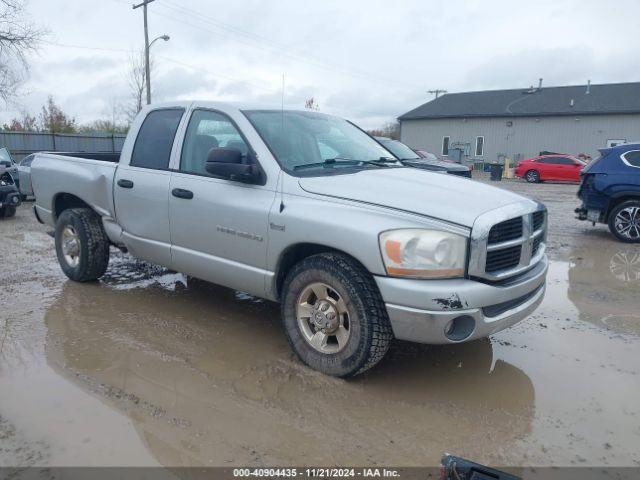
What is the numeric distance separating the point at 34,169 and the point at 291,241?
4208 millimetres

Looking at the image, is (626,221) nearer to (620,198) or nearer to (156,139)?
(620,198)

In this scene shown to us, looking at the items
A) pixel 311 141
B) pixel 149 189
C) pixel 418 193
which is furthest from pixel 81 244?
pixel 418 193

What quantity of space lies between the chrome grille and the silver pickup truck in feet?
0.03

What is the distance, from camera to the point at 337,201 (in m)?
3.60

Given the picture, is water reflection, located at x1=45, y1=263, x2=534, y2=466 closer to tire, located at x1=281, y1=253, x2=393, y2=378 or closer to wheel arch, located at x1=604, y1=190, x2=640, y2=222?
tire, located at x1=281, y1=253, x2=393, y2=378

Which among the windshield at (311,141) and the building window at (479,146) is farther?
the building window at (479,146)

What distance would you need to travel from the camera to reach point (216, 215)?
4242 millimetres

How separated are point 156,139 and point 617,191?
8162 millimetres

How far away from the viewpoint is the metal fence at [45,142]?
75.3 feet

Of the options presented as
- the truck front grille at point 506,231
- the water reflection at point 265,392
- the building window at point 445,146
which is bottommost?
Answer: the water reflection at point 265,392

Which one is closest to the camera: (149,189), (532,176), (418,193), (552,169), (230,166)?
(418,193)

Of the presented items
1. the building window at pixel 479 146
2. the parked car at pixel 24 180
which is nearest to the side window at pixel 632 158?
the parked car at pixel 24 180

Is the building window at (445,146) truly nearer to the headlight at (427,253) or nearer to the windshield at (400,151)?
the windshield at (400,151)

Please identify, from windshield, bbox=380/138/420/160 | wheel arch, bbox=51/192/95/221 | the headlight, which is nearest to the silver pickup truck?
the headlight
